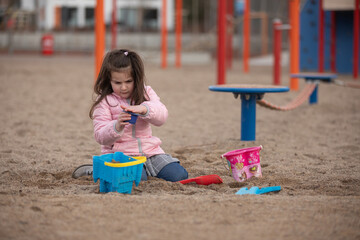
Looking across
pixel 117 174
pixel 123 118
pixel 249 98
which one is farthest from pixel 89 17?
pixel 117 174

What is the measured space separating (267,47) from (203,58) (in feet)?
15.1

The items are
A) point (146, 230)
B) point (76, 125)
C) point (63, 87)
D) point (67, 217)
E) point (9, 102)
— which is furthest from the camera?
point (63, 87)

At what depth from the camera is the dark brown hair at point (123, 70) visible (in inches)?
127

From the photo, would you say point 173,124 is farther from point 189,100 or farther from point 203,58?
point 203,58

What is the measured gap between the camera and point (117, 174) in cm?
286

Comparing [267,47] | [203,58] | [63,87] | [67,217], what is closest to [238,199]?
[67,217]

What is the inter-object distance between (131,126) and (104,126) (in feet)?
0.68

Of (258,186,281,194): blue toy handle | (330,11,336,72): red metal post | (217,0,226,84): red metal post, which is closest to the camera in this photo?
(258,186,281,194): blue toy handle

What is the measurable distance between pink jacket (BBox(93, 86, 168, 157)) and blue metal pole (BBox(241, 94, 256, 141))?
1.27 m

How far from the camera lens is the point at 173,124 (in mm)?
5895

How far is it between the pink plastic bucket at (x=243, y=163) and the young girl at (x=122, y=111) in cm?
31

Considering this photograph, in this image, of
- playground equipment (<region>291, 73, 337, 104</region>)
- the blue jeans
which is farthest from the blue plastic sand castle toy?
playground equipment (<region>291, 73, 337, 104</region>)

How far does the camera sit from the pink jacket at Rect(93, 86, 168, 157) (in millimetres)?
3281

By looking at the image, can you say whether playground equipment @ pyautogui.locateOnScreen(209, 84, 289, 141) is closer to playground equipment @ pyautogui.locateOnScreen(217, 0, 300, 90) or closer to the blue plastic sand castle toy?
the blue plastic sand castle toy
